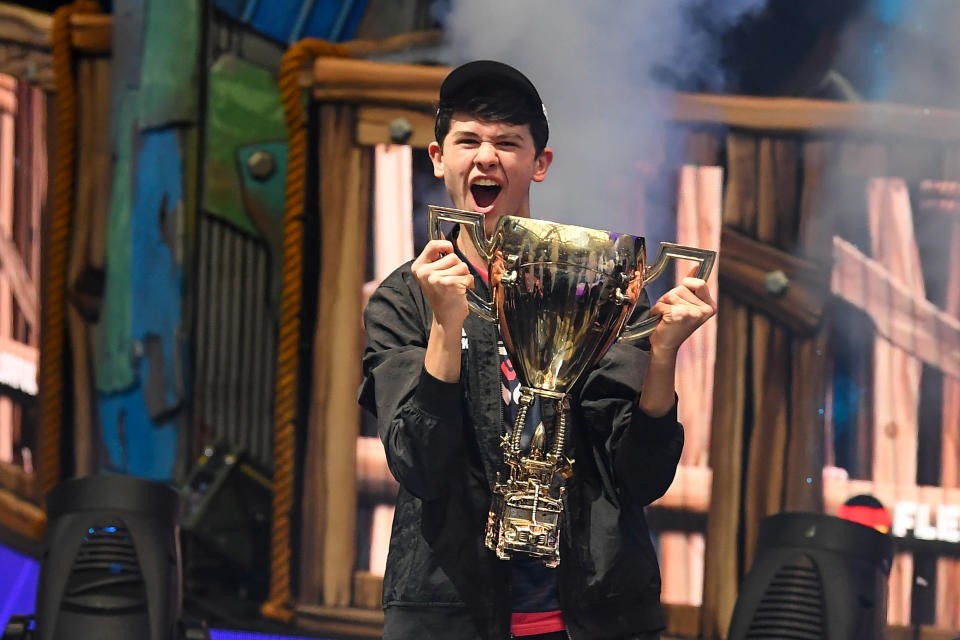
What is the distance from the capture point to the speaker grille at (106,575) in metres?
2.46

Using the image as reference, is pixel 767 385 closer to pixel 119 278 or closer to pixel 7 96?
pixel 119 278

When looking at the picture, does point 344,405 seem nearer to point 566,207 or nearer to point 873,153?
point 566,207

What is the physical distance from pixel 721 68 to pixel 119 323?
1.84m

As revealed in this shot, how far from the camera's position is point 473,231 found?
1.54m

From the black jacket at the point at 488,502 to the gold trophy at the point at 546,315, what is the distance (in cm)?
6

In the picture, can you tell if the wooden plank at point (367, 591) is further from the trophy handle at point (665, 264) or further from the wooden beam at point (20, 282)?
the trophy handle at point (665, 264)

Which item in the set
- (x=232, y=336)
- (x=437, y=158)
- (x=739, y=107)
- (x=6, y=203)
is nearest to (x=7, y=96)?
(x=6, y=203)

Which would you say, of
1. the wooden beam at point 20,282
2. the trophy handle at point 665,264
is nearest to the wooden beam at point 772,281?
the trophy handle at point 665,264

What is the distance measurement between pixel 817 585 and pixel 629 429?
3.56 ft

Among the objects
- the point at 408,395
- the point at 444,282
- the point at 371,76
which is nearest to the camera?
the point at 444,282

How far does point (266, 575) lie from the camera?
3.57m

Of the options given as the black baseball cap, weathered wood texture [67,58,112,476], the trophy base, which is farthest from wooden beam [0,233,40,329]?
the trophy base

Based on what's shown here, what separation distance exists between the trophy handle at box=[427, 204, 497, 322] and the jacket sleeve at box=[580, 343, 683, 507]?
7.4 inches

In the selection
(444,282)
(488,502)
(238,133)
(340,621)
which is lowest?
(340,621)
